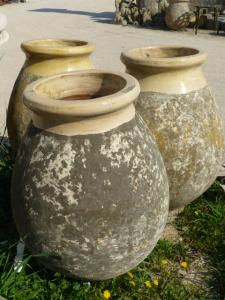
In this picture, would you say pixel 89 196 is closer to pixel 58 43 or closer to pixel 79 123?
pixel 79 123

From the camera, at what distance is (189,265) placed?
9.69 feet

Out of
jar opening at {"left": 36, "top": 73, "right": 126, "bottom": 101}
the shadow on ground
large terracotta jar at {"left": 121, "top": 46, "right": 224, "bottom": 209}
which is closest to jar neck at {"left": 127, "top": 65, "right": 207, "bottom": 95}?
large terracotta jar at {"left": 121, "top": 46, "right": 224, "bottom": 209}

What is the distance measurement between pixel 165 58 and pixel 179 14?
9541 mm

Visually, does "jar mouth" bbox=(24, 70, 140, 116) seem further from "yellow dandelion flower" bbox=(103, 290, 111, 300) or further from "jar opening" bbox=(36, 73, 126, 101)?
"yellow dandelion flower" bbox=(103, 290, 111, 300)

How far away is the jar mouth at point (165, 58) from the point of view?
2752 mm

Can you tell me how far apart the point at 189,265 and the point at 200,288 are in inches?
8.2

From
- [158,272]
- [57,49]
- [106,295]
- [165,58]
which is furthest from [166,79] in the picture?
[106,295]

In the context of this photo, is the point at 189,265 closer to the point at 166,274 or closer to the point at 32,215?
the point at 166,274

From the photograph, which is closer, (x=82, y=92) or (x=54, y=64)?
(x=82, y=92)

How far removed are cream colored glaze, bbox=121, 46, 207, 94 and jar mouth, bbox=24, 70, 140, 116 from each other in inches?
13.2

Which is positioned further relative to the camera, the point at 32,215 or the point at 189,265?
the point at 189,265

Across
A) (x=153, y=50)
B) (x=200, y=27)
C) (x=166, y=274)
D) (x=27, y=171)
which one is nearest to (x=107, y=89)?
(x=27, y=171)

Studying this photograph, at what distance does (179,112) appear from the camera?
2.85 metres

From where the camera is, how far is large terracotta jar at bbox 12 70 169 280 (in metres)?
2.11
